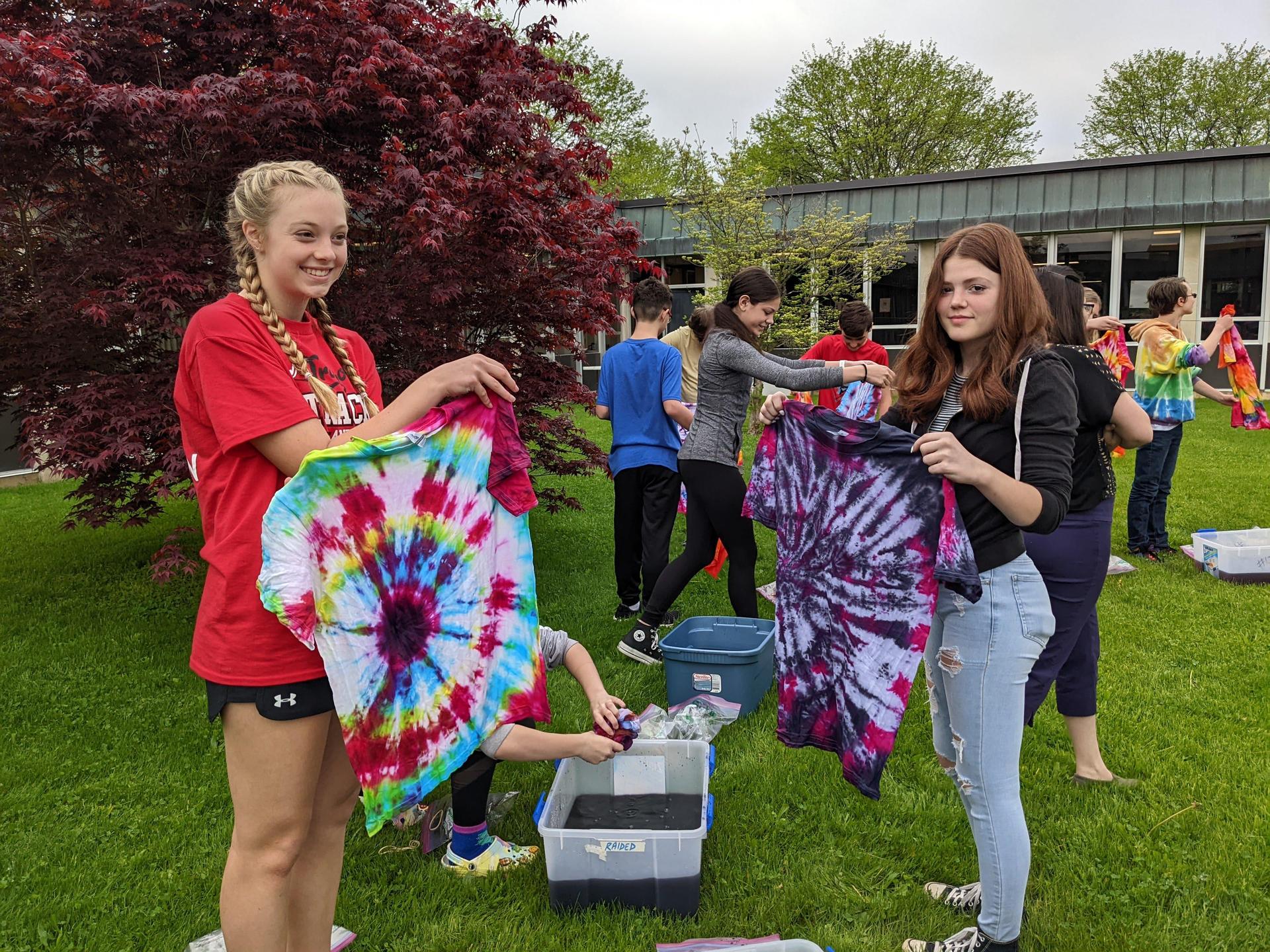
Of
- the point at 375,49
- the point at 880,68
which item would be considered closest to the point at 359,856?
the point at 375,49

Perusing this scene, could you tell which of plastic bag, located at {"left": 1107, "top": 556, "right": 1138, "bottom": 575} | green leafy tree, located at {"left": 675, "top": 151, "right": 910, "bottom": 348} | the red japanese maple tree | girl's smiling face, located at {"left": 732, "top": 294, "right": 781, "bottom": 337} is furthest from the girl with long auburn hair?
green leafy tree, located at {"left": 675, "top": 151, "right": 910, "bottom": 348}

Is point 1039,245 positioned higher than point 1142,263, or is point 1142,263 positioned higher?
point 1039,245

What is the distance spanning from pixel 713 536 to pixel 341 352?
9.79ft

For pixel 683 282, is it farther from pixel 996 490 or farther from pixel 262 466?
pixel 262 466

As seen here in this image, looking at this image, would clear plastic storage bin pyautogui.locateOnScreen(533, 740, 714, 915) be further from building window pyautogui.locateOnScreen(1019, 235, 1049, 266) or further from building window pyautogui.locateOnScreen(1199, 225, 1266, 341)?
building window pyautogui.locateOnScreen(1199, 225, 1266, 341)

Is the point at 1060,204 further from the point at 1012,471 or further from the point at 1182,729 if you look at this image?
the point at 1012,471

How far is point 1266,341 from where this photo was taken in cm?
1766

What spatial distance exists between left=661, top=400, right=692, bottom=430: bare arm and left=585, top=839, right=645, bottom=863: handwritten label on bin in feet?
9.73

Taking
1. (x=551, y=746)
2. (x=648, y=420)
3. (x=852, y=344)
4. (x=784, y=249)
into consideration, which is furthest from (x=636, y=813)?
(x=784, y=249)

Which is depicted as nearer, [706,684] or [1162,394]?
[706,684]

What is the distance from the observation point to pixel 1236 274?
1800cm

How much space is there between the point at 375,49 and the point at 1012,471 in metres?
4.55

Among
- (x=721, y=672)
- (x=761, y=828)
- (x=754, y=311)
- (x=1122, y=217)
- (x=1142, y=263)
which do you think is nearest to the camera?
(x=761, y=828)

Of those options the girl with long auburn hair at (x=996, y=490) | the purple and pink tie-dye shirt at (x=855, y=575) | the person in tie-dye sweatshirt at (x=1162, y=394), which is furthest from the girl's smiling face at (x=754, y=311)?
the person in tie-dye sweatshirt at (x=1162, y=394)
